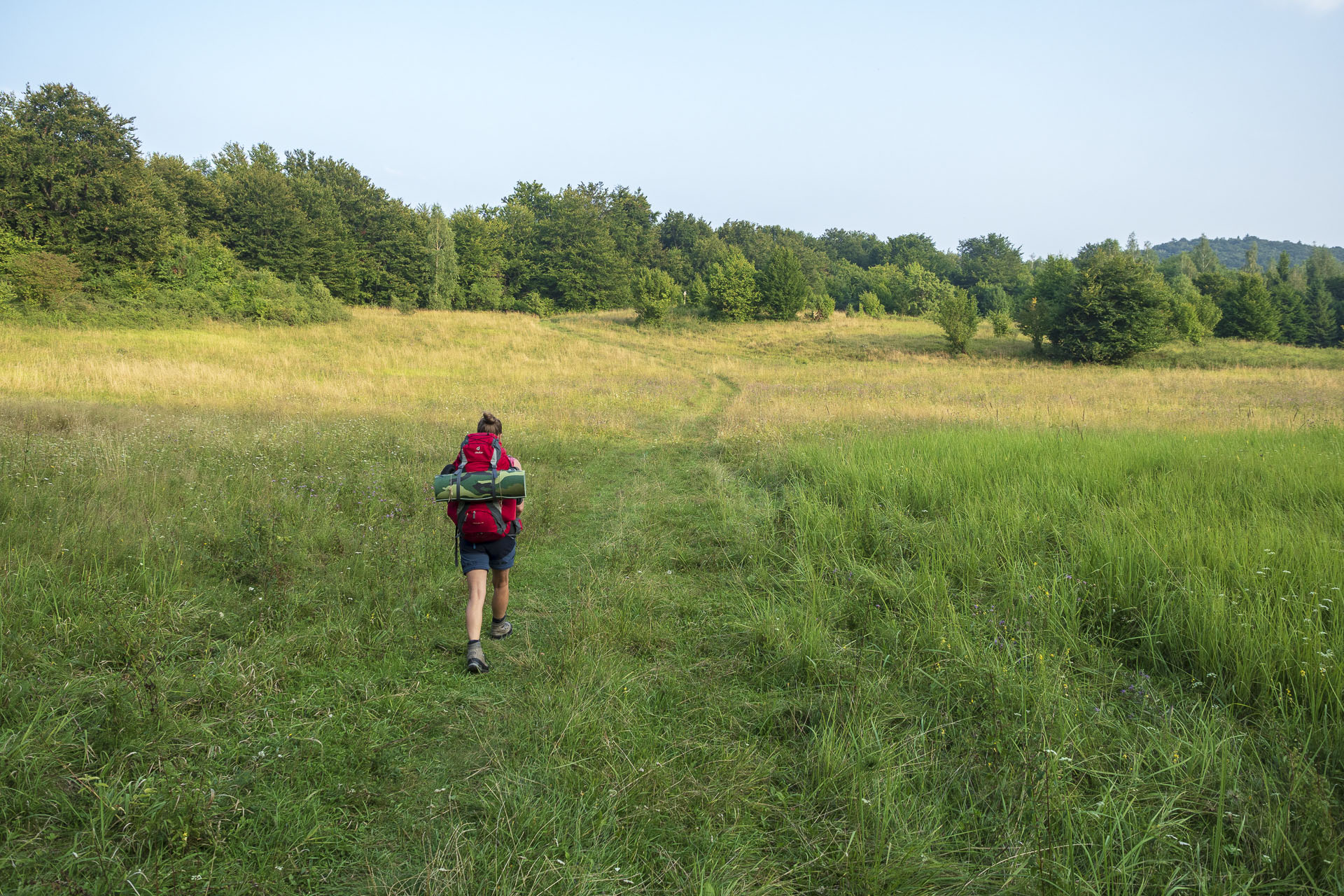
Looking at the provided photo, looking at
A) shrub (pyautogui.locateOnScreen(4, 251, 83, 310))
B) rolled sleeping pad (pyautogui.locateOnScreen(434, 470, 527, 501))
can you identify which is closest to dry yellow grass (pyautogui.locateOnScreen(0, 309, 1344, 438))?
shrub (pyautogui.locateOnScreen(4, 251, 83, 310))

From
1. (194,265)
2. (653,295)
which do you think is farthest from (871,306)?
(194,265)

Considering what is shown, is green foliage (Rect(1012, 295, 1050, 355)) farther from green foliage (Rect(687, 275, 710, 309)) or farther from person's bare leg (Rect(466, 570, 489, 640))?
person's bare leg (Rect(466, 570, 489, 640))

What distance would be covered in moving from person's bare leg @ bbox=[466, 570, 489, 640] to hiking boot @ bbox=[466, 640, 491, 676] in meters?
0.06

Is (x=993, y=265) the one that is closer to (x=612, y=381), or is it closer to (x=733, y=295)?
(x=733, y=295)

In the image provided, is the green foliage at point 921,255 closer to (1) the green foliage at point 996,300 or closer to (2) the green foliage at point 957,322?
(1) the green foliage at point 996,300

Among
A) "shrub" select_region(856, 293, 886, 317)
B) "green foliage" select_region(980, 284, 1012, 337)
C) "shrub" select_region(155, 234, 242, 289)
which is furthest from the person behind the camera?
"green foliage" select_region(980, 284, 1012, 337)

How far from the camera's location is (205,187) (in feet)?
139

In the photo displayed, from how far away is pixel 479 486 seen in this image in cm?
419

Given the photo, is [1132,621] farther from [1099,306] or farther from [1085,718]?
[1099,306]

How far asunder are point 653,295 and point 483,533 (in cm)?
4029

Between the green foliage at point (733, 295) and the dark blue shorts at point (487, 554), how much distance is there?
43906 millimetres

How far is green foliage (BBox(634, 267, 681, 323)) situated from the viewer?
42.7m

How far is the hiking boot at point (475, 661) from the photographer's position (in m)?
4.01

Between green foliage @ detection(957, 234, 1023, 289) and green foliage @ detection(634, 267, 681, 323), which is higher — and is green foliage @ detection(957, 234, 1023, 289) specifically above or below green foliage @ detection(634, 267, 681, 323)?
above
